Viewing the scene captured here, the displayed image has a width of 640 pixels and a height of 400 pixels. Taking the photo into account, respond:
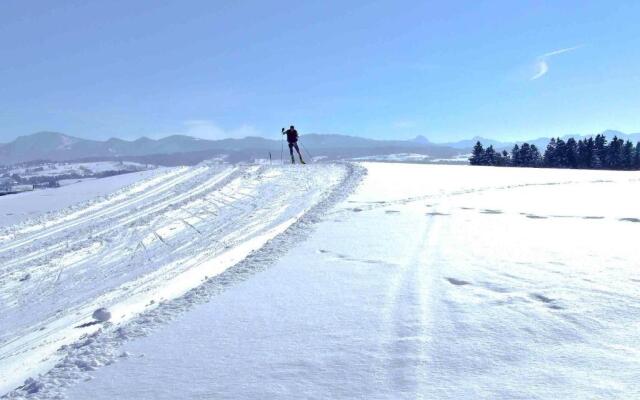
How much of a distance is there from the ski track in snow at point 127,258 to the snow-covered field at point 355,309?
0.19 feet

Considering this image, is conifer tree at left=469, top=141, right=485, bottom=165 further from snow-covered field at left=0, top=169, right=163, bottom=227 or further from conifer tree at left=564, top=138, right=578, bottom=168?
snow-covered field at left=0, top=169, right=163, bottom=227

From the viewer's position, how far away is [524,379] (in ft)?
11.1

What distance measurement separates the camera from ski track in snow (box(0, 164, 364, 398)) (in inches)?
196

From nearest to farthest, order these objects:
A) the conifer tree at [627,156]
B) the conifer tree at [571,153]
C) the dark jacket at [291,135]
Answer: the dark jacket at [291,135] → the conifer tree at [627,156] → the conifer tree at [571,153]

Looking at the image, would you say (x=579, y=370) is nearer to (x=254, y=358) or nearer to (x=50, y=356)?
(x=254, y=358)

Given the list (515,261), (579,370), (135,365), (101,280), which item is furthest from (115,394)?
(101,280)

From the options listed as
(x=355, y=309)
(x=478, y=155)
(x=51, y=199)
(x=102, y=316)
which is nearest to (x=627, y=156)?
(x=478, y=155)

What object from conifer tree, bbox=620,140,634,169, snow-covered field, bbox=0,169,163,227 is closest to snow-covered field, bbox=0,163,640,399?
snow-covered field, bbox=0,169,163,227

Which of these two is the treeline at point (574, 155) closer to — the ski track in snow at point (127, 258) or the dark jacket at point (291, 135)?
the dark jacket at point (291, 135)

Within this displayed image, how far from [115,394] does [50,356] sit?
1744 mm

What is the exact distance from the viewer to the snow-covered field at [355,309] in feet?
11.6

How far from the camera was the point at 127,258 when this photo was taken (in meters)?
10.0

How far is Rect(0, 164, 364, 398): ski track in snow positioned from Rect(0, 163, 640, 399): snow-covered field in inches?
2.3

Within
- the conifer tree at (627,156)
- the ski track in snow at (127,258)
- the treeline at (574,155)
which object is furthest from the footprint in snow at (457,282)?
the conifer tree at (627,156)
